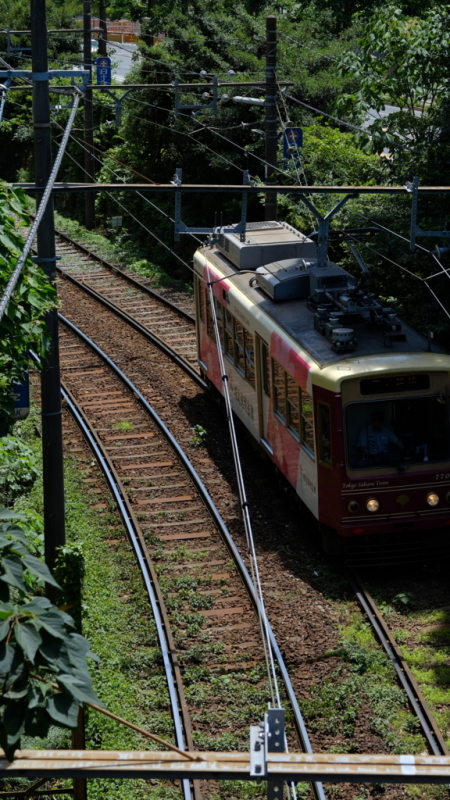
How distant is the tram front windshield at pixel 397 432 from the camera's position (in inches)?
447

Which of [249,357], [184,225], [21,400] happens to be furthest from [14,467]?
[249,357]

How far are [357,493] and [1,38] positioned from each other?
42271 mm

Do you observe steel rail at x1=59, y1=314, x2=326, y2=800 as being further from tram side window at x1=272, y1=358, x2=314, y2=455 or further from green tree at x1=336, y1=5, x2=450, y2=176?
green tree at x1=336, y1=5, x2=450, y2=176

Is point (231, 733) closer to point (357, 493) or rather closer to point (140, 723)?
point (140, 723)

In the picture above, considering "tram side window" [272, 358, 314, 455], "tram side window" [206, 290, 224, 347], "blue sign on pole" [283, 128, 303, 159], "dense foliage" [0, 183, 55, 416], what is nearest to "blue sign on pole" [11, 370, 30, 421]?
"dense foliage" [0, 183, 55, 416]

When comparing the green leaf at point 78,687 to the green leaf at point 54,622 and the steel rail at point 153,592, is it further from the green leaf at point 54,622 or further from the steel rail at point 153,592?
the steel rail at point 153,592

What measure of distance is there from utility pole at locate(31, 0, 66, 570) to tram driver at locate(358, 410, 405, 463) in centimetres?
342

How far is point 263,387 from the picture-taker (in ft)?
45.4

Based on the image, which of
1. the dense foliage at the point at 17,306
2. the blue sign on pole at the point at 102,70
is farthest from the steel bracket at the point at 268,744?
the blue sign on pole at the point at 102,70

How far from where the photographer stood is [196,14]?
31.0m

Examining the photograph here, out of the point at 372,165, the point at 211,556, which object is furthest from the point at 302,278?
the point at 372,165

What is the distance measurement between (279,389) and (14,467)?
350cm

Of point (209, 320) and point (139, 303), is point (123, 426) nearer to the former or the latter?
point (209, 320)

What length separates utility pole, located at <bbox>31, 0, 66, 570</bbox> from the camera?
9.20m
